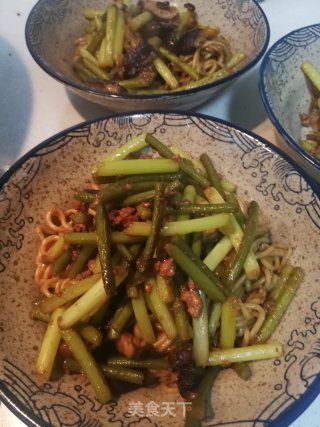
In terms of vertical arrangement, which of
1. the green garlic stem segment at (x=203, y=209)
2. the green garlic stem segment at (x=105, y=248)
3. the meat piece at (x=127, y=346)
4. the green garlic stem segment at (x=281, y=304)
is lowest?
the green garlic stem segment at (x=281, y=304)

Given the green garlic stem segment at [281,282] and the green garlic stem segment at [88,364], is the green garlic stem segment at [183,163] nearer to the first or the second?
the green garlic stem segment at [281,282]

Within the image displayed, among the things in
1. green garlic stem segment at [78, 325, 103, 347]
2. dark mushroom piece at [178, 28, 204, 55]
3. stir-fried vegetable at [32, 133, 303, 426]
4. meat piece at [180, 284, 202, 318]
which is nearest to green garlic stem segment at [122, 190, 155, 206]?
stir-fried vegetable at [32, 133, 303, 426]

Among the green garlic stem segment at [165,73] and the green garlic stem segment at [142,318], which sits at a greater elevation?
the green garlic stem segment at [165,73]

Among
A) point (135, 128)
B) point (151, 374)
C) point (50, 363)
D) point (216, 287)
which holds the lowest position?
point (151, 374)

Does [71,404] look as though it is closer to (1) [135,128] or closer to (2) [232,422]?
(2) [232,422]

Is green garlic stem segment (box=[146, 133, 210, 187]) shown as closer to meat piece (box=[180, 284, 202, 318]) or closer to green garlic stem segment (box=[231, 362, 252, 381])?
meat piece (box=[180, 284, 202, 318])

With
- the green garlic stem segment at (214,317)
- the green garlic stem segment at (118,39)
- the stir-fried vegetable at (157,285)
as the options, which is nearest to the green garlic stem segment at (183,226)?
the stir-fried vegetable at (157,285)

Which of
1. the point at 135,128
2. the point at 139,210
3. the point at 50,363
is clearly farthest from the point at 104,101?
the point at 50,363
